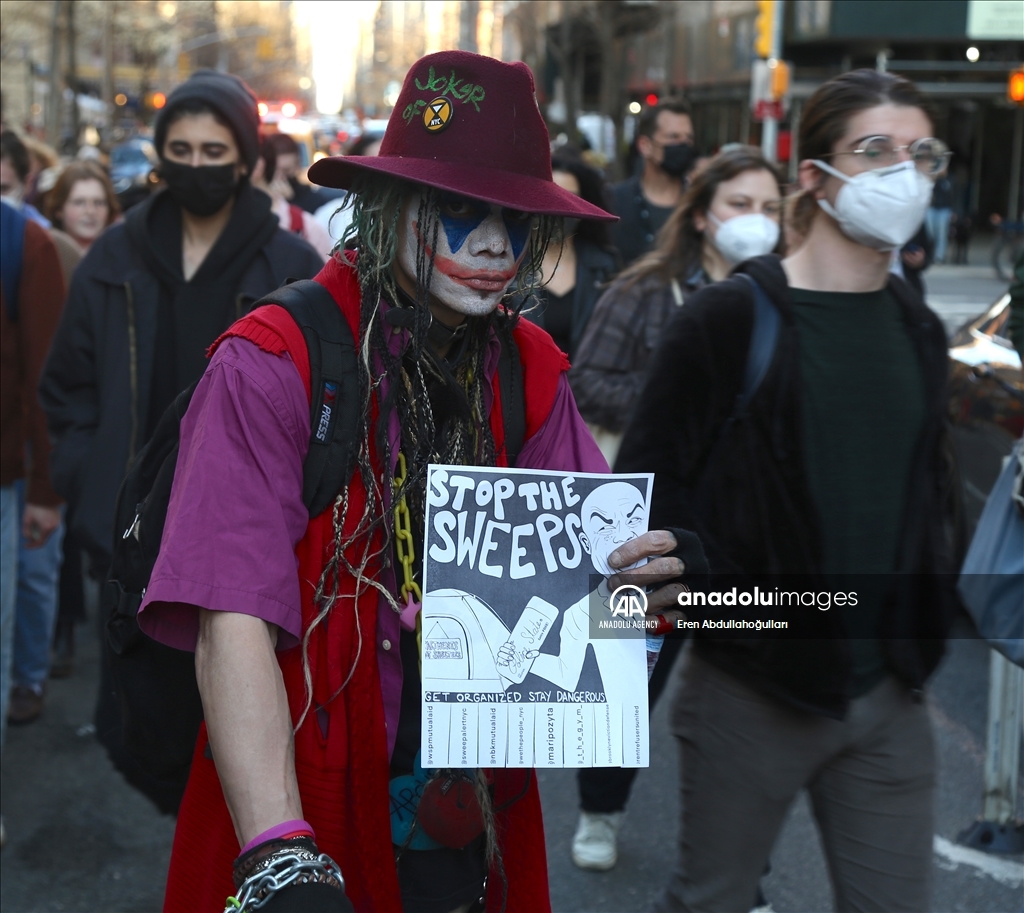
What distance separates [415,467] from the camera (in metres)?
2.06

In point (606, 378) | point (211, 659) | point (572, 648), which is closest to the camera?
point (211, 659)

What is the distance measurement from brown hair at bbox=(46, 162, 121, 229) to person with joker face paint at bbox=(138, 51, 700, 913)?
5.61 metres

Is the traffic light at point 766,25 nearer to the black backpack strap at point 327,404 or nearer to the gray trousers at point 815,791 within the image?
the gray trousers at point 815,791

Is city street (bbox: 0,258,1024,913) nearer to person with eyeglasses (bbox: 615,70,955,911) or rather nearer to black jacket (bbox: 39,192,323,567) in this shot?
black jacket (bbox: 39,192,323,567)

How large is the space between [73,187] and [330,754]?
6.03 meters

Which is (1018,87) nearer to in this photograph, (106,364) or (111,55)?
(106,364)

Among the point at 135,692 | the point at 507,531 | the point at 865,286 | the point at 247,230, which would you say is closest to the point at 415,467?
the point at 507,531

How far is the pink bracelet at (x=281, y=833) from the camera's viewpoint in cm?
174

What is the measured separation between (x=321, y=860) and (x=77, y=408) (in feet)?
8.96

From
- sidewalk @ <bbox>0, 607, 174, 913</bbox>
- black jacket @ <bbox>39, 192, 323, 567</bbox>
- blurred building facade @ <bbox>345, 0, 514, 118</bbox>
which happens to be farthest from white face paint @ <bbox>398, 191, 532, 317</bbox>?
blurred building facade @ <bbox>345, 0, 514, 118</bbox>

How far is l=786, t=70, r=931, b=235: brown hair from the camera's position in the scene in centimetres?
292

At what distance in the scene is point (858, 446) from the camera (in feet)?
8.96

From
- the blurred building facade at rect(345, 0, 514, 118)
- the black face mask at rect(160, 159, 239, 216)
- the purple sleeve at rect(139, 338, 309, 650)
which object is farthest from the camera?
the blurred building facade at rect(345, 0, 514, 118)

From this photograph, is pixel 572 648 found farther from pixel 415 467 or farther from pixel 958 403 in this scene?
pixel 958 403
